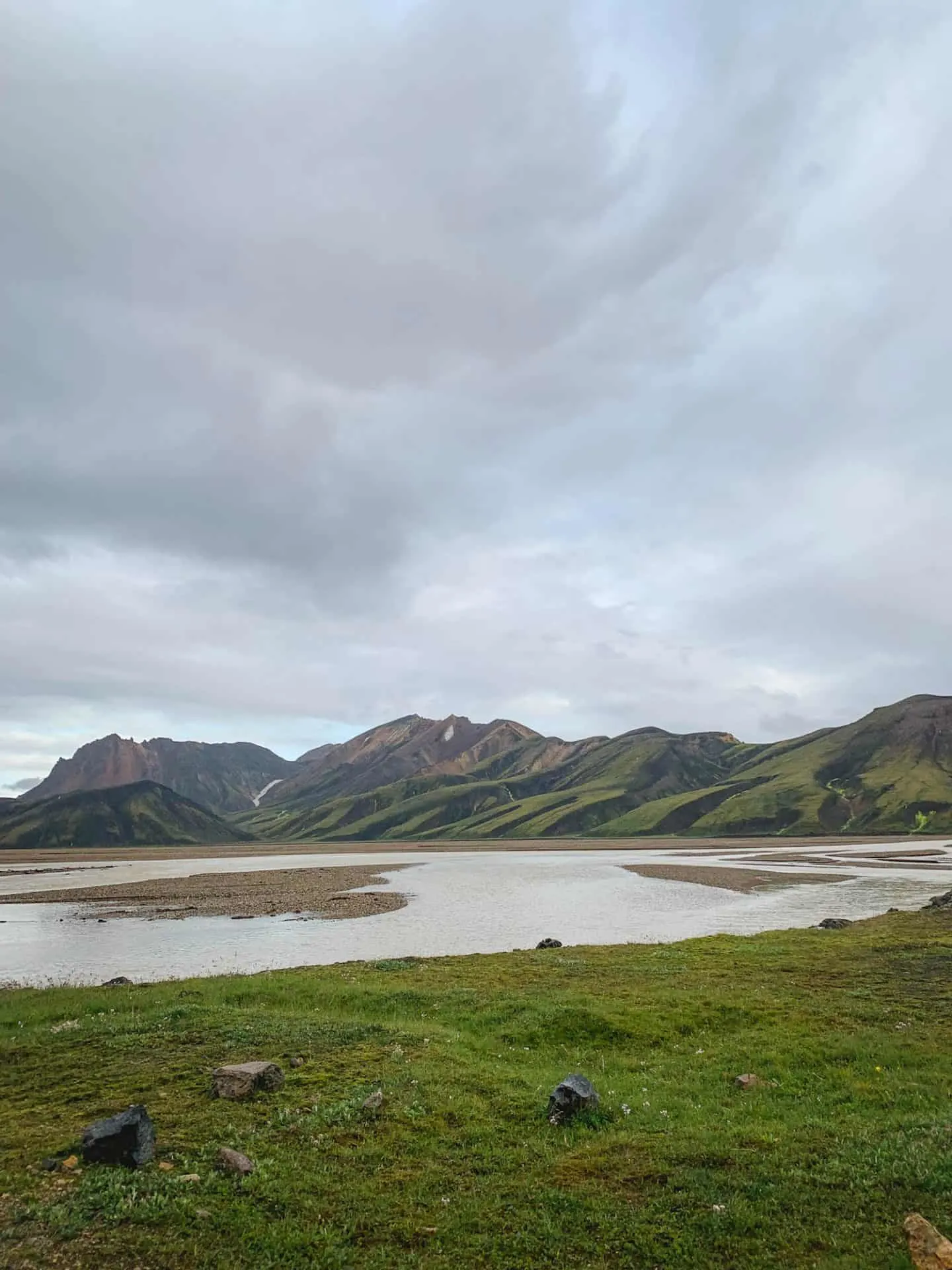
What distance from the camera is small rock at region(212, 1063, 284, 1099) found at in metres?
18.8

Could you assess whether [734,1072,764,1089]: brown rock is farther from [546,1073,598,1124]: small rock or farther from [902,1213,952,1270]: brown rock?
[902,1213,952,1270]: brown rock

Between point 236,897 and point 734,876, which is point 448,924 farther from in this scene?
point 734,876

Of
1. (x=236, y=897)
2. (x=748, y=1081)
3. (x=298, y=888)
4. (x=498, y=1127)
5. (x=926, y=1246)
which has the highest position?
(x=926, y=1246)

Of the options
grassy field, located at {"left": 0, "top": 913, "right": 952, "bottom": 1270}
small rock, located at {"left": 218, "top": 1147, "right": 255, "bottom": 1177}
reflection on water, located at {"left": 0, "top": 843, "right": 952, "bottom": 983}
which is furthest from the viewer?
reflection on water, located at {"left": 0, "top": 843, "right": 952, "bottom": 983}

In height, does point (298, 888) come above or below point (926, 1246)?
below

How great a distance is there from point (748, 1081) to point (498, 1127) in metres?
7.60

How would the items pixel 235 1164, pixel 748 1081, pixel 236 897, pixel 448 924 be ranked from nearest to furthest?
pixel 235 1164
pixel 748 1081
pixel 448 924
pixel 236 897

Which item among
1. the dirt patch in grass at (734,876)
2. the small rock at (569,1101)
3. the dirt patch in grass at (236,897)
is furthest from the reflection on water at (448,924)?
the small rock at (569,1101)

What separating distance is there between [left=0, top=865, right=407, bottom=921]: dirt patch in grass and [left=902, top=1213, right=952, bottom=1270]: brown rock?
2548 inches

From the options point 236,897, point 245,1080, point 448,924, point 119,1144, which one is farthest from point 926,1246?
point 236,897

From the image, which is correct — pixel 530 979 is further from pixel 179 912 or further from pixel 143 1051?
pixel 179 912

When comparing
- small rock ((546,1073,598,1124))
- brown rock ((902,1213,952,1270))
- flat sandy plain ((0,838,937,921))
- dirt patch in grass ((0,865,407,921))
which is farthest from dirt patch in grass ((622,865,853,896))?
brown rock ((902,1213,952,1270))

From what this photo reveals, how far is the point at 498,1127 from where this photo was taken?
17188mm

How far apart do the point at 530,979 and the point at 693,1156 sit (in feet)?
68.5
